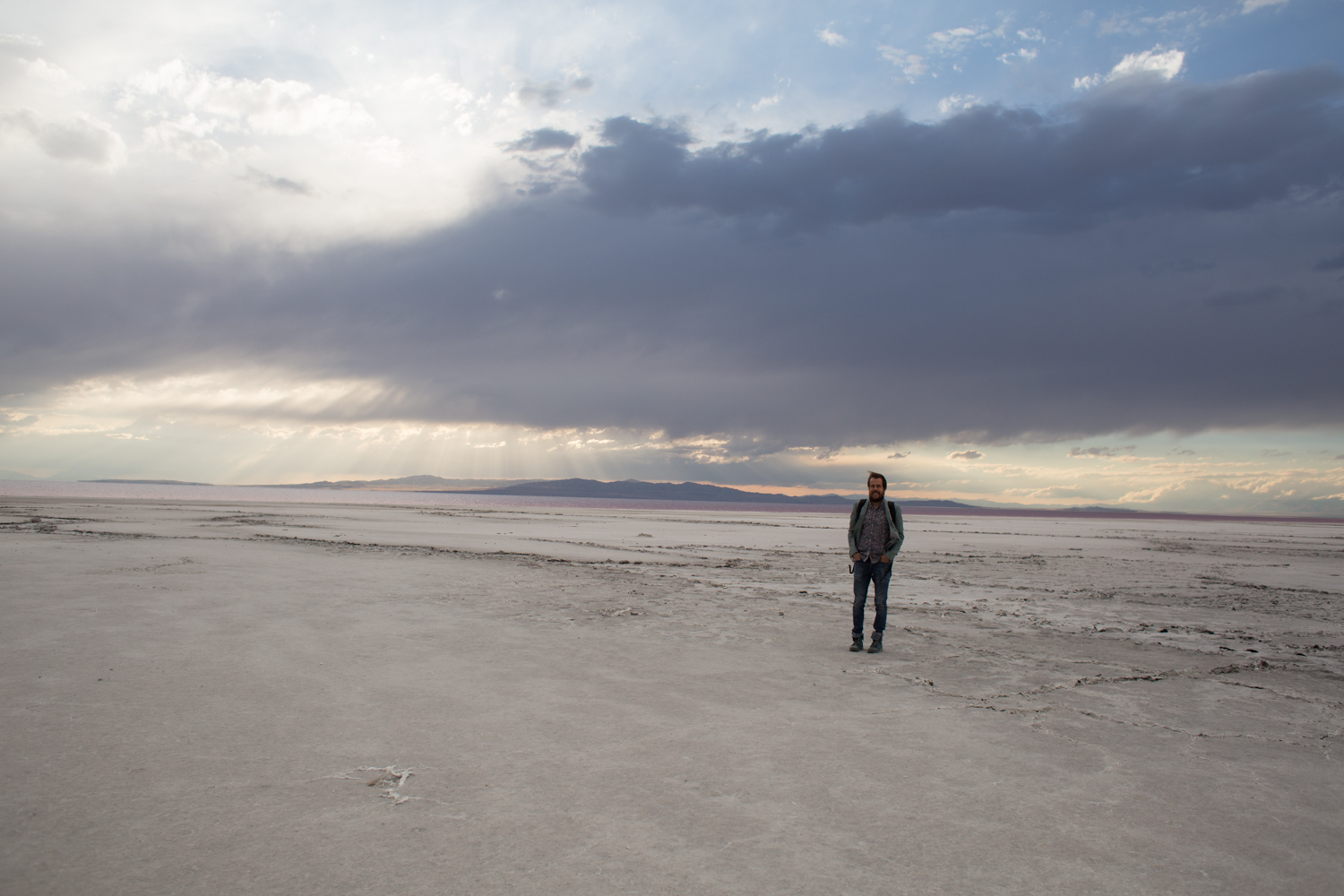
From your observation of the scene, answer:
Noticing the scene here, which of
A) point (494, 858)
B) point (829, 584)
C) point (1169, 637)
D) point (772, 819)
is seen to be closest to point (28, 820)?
point (494, 858)

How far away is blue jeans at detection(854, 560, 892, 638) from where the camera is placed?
357 inches

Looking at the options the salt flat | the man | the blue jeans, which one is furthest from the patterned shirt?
the salt flat

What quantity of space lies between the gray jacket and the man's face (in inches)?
4.4

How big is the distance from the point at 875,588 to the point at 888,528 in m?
0.79

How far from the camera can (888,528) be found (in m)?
9.03

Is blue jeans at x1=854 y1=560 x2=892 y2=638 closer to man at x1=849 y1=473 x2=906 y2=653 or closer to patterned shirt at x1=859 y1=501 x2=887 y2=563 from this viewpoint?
man at x1=849 y1=473 x2=906 y2=653

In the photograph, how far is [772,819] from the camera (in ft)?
13.9

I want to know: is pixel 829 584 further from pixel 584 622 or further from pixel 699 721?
pixel 699 721

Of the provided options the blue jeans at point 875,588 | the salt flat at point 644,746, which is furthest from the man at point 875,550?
the salt flat at point 644,746

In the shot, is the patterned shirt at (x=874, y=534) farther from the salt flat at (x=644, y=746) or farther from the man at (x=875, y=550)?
the salt flat at (x=644, y=746)

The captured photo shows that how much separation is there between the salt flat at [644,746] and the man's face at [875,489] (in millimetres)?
2004

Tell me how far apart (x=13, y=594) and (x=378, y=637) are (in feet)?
22.8

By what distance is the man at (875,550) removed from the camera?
9000 millimetres

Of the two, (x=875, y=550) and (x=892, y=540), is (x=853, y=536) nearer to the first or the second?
(x=875, y=550)
